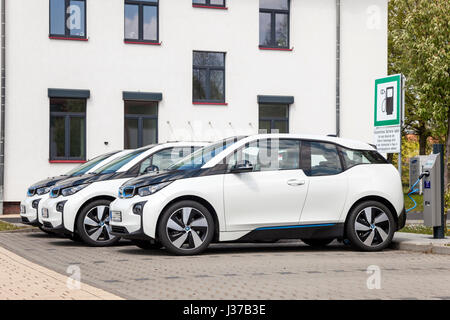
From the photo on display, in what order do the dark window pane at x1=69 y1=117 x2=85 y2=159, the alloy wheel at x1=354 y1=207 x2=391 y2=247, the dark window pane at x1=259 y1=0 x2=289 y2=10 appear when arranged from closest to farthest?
1. the alloy wheel at x1=354 y1=207 x2=391 y2=247
2. the dark window pane at x1=69 y1=117 x2=85 y2=159
3. the dark window pane at x1=259 y1=0 x2=289 y2=10

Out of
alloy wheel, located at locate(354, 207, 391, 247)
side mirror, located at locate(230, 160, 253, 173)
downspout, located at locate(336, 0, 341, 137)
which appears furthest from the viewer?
downspout, located at locate(336, 0, 341, 137)

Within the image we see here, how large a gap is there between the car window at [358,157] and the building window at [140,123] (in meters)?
14.7

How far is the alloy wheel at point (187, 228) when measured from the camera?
36.9 feet

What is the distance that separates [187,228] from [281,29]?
58.9 ft

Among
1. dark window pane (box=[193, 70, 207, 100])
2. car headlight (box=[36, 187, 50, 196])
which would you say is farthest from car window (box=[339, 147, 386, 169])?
dark window pane (box=[193, 70, 207, 100])

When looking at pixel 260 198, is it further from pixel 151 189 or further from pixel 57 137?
pixel 57 137

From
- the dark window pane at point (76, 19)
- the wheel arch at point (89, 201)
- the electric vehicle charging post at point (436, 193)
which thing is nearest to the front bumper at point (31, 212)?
the wheel arch at point (89, 201)

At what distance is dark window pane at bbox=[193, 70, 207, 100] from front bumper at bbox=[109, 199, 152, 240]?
15529mm

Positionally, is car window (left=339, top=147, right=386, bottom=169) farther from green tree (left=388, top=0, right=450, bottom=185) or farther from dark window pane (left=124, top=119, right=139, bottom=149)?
green tree (left=388, top=0, right=450, bottom=185)

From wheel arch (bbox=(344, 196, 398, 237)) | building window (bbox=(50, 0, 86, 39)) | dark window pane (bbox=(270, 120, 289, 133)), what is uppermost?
building window (bbox=(50, 0, 86, 39))

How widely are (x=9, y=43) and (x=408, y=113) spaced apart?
25.4 m

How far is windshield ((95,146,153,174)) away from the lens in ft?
45.4
